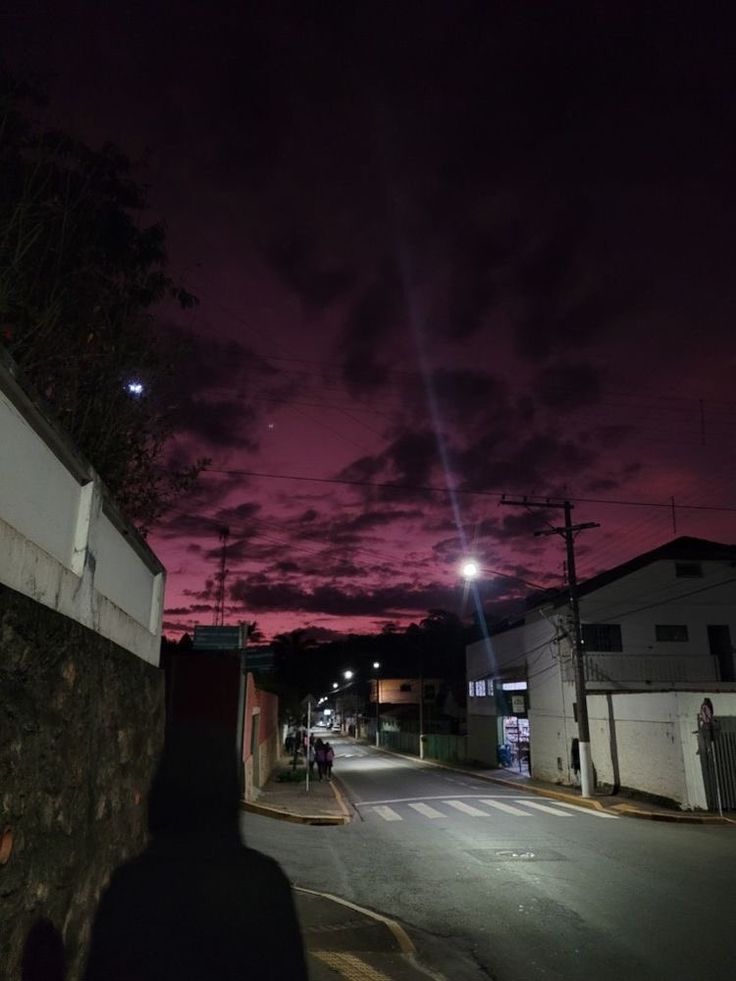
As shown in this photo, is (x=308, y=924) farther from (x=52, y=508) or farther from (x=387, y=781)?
(x=387, y=781)

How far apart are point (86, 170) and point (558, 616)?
1011 inches

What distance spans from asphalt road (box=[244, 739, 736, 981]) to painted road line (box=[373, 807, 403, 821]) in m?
0.05

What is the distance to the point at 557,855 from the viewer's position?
469 inches

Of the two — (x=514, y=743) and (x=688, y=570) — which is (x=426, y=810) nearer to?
(x=514, y=743)

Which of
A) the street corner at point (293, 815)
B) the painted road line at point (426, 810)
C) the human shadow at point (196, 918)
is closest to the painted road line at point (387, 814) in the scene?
the painted road line at point (426, 810)

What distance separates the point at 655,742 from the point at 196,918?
1793cm

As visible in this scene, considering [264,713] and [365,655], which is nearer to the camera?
[264,713]

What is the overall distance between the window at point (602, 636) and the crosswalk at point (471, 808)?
9.76 metres

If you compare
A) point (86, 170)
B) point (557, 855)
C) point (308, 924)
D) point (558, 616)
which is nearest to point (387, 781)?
point (558, 616)

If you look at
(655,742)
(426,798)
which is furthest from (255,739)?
(655,742)

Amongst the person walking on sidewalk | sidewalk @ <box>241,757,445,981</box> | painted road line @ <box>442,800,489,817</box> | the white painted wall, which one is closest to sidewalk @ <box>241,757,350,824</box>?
the person walking on sidewalk

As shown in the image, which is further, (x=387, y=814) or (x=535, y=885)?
(x=387, y=814)

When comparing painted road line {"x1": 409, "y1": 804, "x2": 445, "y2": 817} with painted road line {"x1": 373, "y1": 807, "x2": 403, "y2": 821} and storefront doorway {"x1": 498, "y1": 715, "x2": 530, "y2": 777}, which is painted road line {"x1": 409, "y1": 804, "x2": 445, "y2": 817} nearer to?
painted road line {"x1": 373, "y1": 807, "x2": 403, "y2": 821}

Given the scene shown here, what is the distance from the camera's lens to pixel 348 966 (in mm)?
6121
